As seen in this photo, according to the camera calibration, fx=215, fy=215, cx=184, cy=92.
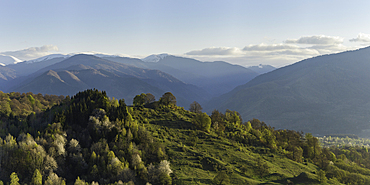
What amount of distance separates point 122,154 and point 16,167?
35481 millimetres

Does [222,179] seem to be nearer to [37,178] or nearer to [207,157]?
[207,157]

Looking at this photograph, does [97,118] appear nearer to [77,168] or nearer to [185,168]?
[77,168]

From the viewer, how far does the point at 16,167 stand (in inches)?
2936

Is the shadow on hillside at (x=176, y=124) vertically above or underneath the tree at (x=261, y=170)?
above

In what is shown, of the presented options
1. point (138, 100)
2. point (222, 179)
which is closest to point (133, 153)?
point (222, 179)

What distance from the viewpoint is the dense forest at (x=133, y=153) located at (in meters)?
74.8

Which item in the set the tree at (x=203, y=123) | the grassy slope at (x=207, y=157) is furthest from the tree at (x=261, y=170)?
the tree at (x=203, y=123)

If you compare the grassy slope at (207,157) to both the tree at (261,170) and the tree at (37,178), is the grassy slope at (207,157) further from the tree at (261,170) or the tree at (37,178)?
the tree at (37,178)

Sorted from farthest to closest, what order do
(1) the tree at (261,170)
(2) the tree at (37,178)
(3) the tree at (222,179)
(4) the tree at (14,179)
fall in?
(1) the tree at (261,170)
(3) the tree at (222,179)
(2) the tree at (37,178)
(4) the tree at (14,179)

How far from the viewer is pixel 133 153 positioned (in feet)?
274

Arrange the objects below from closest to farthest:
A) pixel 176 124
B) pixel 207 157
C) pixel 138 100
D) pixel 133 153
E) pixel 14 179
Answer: pixel 14 179
pixel 133 153
pixel 207 157
pixel 176 124
pixel 138 100

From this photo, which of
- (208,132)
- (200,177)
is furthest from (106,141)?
(208,132)

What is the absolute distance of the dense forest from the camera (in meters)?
74.8

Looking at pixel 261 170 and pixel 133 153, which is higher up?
pixel 133 153
